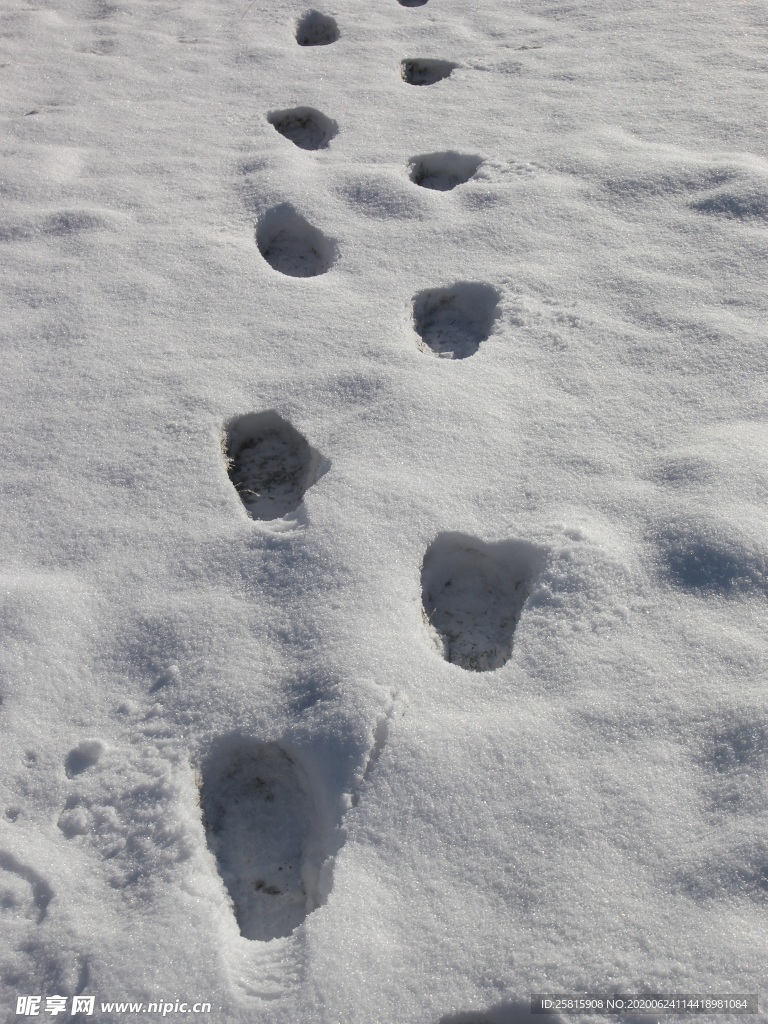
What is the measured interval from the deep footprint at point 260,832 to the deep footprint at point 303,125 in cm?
196

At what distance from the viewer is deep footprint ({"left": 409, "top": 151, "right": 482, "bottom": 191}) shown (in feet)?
8.23

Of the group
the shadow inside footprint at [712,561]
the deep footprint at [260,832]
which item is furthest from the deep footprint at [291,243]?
the deep footprint at [260,832]

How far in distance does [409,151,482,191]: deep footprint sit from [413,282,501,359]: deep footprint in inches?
19.7

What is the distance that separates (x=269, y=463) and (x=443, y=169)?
1.16m

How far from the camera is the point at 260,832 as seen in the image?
1.46 metres

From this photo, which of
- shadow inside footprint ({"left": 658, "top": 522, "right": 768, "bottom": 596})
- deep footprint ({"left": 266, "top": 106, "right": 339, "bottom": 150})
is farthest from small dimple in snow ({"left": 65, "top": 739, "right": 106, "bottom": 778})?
deep footprint ({"left": 266, "top": 106, "right": 339, "bottom": 150})

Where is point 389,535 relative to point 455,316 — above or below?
below

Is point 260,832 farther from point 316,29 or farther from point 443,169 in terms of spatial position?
point 316,29

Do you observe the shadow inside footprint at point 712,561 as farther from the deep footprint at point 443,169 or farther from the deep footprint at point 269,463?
the deep footprint at point 443,169

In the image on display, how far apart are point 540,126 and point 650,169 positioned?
39 centimetres

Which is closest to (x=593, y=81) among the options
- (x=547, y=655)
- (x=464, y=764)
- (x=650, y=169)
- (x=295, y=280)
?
(x=650, y=169)

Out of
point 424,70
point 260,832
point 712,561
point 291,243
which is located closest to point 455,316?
point 291,243

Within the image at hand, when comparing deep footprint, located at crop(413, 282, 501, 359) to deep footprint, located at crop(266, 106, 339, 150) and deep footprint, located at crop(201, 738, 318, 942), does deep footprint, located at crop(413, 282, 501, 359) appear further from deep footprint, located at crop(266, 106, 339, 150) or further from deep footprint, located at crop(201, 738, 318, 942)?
deep footprint, located at crop(201, 738, 318, 942)

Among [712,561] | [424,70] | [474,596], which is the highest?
[424,70]
